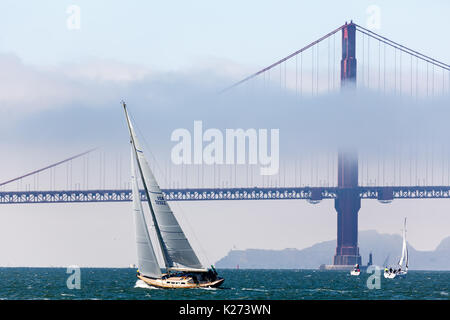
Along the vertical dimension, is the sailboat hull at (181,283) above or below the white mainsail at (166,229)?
below

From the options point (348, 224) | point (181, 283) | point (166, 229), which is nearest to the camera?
point (181, 283)

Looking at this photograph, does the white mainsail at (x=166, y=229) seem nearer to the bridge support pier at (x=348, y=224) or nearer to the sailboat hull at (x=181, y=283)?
the sailboat hull at (x=181, y=283)

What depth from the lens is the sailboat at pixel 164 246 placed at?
54.0 metres

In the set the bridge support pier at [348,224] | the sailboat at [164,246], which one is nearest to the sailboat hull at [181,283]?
→ the sailboat at [164,246]

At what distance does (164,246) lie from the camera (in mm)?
54469

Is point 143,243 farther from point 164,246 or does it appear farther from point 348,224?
point 348,224

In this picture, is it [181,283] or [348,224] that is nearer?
[181,283]

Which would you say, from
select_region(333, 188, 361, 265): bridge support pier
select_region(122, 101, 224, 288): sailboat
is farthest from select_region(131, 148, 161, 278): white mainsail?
select_region(333, 188, 361, 265): bridge support pier

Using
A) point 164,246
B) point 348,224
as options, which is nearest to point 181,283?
point 164,246

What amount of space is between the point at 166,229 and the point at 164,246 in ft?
2.84
